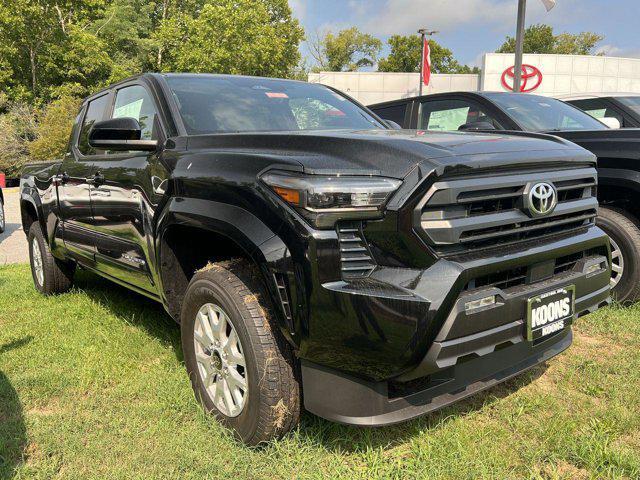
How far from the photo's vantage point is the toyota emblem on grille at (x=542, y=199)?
224cm

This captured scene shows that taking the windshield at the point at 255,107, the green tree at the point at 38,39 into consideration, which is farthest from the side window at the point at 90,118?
the green tree at the point at 38,39

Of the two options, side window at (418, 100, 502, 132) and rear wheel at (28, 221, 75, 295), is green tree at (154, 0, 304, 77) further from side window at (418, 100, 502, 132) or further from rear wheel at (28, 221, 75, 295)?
rear wheel at (28, 221, 75, 295)

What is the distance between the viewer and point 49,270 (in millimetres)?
5004

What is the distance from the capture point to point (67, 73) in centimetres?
3209

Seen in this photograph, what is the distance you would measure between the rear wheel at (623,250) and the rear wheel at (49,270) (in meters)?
4.65

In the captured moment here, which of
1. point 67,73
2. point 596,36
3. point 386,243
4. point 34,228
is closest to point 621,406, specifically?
point 386,243

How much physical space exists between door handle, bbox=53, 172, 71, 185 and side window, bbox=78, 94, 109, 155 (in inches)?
8.9

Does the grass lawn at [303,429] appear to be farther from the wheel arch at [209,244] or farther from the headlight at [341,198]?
the headlight at [341,198]

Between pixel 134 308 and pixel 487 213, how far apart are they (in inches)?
137

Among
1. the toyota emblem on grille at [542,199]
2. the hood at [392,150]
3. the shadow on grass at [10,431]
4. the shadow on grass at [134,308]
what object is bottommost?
the shadow on grass at [134,308]

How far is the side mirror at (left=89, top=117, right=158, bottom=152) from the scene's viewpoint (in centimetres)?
290

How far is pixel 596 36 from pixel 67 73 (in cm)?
5214

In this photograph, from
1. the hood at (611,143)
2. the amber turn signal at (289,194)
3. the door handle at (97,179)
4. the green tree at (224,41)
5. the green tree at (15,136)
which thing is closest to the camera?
the amber turn signal at (289,194)

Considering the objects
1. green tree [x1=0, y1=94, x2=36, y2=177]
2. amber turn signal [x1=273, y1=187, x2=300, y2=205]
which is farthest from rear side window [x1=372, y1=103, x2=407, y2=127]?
green tree [x1=0, y1=94, x2=36, y2=177]
